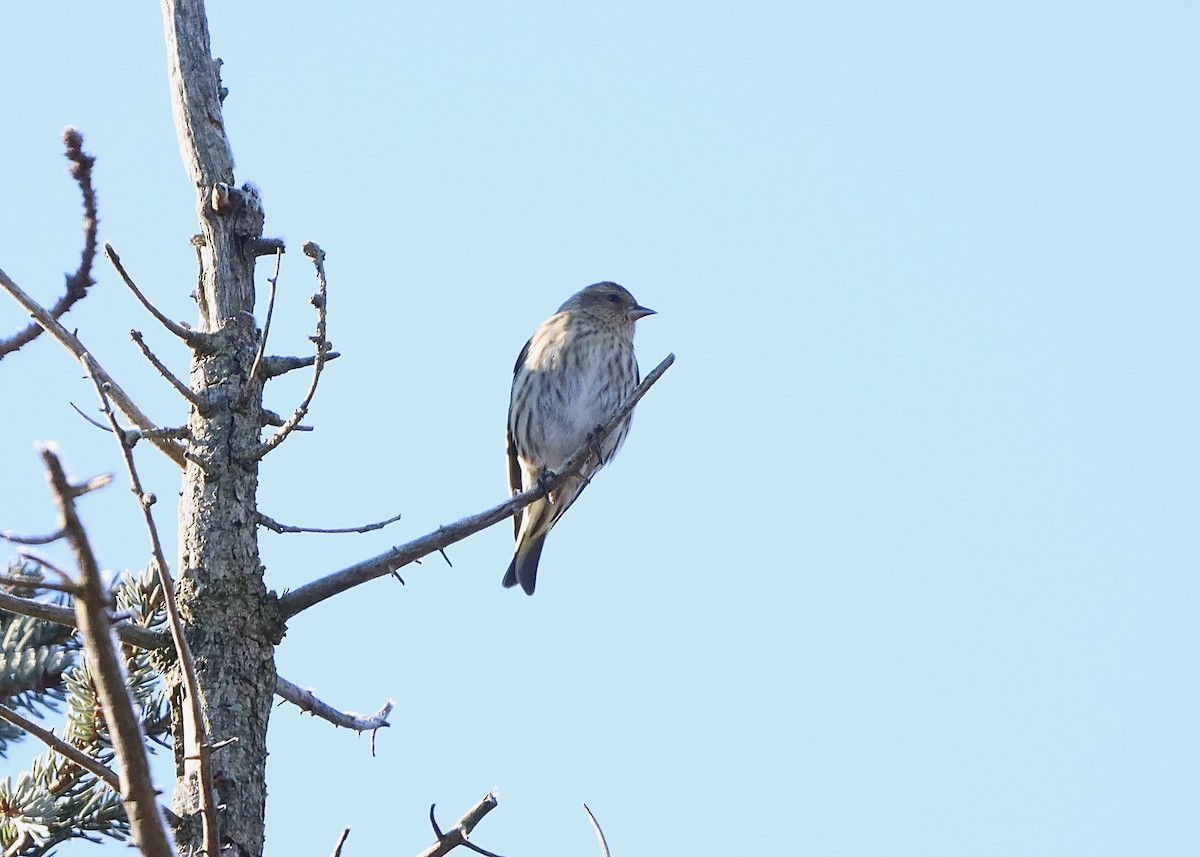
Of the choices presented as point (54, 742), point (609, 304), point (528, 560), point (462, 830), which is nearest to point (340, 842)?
point (462, 830)

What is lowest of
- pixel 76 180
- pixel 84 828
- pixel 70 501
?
pixel 70 501

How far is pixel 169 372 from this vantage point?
12.4 feet

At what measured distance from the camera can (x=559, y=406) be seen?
306 inches

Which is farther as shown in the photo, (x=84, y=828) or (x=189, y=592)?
(x=189, y=592)

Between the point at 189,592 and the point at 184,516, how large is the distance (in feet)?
0.83

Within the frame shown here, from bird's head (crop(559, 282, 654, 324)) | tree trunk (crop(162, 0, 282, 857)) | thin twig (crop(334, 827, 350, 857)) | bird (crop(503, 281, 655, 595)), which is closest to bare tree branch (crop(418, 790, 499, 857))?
thin twig (crop(334, 827, 350, 857))

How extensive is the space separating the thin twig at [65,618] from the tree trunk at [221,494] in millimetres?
96

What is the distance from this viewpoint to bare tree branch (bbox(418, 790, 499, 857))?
10.0 ft

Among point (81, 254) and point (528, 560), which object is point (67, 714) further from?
point (528, 560)

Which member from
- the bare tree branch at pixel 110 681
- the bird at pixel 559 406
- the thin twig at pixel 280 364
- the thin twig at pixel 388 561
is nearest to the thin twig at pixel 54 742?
the bare tree branch at pixel 110 681

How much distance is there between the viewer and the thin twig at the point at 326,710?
3914 mm

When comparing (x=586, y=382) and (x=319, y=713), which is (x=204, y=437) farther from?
(x=586, y=382)

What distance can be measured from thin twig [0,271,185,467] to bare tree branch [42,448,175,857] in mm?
1714

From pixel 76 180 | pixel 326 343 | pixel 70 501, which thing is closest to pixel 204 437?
pixel 326 343
